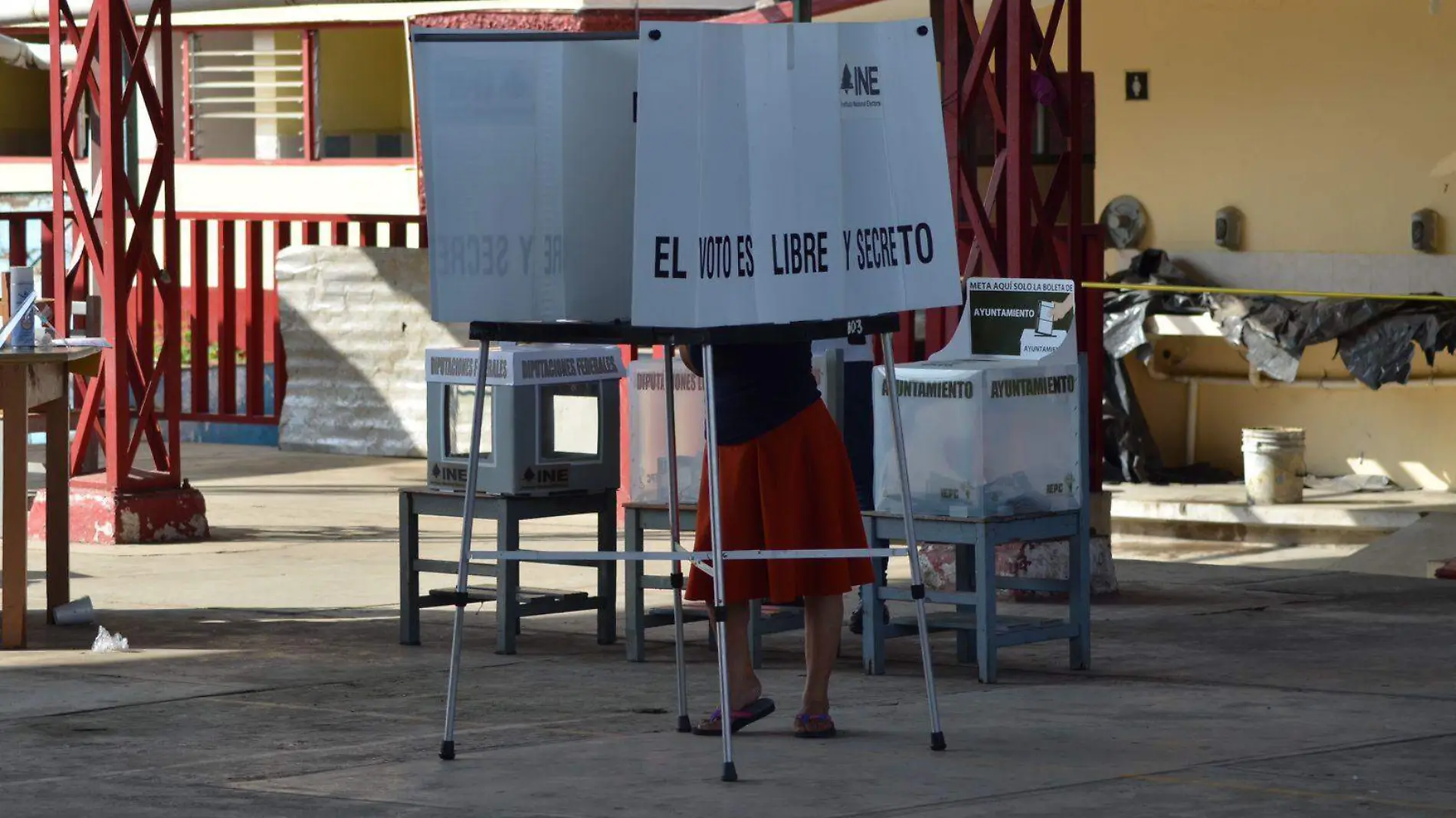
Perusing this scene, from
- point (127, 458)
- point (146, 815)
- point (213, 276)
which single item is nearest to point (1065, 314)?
point (146, 815)

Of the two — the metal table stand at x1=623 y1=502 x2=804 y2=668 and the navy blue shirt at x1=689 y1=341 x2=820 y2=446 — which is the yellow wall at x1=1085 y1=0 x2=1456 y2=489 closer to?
the metal table stand at x1=623 y1=502 x2=804 y2=668

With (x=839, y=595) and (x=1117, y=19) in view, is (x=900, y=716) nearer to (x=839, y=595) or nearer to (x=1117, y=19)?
(x=839, y=595)

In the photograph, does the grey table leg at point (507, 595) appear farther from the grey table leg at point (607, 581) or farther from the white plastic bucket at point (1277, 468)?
the white plastic bucket at point (1277, 468)

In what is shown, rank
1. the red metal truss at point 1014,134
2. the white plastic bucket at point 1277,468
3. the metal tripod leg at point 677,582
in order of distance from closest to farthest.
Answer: the metal tripod leg at point 677,582, the red metal truss at point 1014,134, the white plastic bucket at point 1277,468

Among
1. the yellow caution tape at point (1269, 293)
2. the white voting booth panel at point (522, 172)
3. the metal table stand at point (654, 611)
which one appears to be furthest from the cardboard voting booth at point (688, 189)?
the yellow caution tape at point (1269, 293)

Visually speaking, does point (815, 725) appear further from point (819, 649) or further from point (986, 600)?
point (986, 600)

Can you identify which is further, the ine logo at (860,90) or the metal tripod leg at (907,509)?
the metal tripod leg at (907,509)

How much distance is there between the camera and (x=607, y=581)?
9.42 m

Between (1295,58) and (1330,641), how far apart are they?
848 centimetres

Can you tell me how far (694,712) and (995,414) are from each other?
163 cm

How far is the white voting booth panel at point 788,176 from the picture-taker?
6.57 metres

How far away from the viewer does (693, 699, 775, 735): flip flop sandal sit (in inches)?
288

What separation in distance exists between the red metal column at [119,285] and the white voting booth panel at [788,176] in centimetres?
667

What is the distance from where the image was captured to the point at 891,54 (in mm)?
7066
